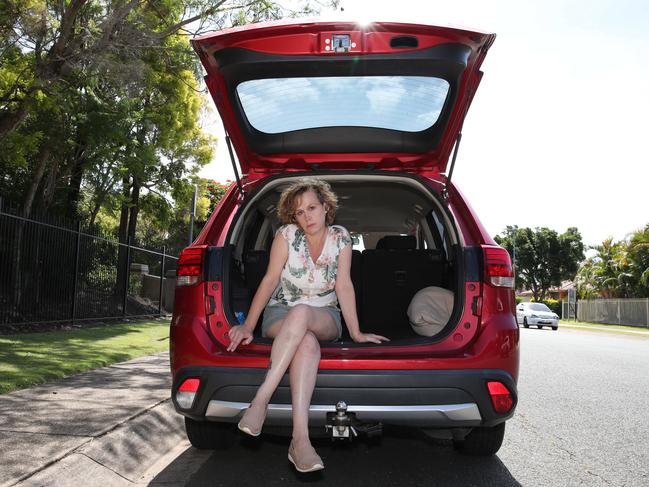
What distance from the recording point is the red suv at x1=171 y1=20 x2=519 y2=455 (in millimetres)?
3129

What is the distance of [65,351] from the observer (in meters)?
7.96

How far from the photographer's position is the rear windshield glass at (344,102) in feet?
11.5

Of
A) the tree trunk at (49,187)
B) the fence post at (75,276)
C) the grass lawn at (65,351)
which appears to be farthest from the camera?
the tree trunk at (49,187)

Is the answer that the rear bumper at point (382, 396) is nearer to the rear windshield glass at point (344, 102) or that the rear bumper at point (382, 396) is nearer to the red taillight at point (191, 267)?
the red taillight at point (191, 267)

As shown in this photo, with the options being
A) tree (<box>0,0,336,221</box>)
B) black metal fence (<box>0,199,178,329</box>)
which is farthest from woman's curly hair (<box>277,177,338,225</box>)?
tree (<box>0,0,336,221</box>)

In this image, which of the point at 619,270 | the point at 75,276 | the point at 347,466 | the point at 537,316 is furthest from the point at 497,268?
the point at 619,270

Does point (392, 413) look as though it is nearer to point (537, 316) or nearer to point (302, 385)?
point (302, 385)

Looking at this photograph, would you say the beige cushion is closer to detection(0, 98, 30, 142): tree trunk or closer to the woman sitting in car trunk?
the woman sitting in car trunk

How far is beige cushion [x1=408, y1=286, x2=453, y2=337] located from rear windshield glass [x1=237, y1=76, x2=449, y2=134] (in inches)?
40.5

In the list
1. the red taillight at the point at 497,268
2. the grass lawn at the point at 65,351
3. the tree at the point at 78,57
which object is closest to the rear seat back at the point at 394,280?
the red taillight at the point at 497,268

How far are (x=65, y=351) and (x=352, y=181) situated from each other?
5330 mm

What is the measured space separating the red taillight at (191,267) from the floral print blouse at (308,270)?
0.51 metres

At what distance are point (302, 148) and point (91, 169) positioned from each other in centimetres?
1655

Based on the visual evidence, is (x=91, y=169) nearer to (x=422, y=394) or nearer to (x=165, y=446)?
(x=165, y=446)
